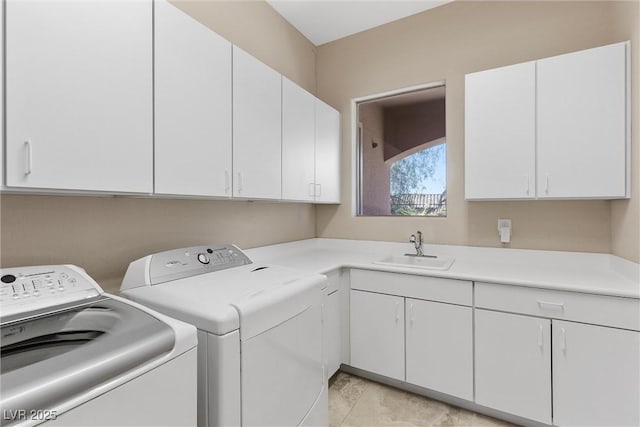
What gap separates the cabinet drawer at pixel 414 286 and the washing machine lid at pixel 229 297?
2.32ft

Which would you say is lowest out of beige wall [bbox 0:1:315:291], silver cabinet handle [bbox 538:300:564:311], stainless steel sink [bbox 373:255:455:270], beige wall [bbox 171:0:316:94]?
silver cabinet handle [bbox 538:300:564:311]

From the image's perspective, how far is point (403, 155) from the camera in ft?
9.01

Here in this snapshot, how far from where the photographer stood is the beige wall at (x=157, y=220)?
1.18 m

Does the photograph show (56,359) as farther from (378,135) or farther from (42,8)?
(378,135)

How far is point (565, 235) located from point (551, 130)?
741 mm

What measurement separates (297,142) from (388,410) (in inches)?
74.4

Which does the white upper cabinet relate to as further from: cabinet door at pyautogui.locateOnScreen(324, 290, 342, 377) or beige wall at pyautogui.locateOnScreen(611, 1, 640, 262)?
cabinet door at pyautogui.locateOnScreen(324, 290, 342, 377)

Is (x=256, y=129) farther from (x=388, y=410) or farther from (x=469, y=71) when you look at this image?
(x=388, y=410)

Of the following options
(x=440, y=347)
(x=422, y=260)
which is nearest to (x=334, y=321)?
(x=440, y=347)

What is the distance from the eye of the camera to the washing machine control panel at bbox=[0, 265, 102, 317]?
3.06ft

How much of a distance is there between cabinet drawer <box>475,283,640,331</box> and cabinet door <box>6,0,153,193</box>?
1.87m

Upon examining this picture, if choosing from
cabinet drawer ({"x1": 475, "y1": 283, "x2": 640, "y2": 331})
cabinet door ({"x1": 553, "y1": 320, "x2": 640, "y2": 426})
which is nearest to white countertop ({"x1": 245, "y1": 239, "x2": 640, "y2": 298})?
cabinet drawer ({"x1": 475, "y1": 283, "x2": 640, "y2": 331})

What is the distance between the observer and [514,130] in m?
1.94

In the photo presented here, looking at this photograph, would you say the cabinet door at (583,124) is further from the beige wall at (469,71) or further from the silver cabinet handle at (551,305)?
the silver cabinet handle at (551,305)
